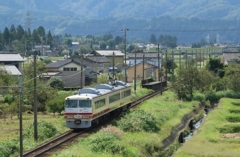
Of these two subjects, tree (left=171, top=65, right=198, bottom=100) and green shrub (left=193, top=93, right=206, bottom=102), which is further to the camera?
green shrub (left=193, top=93, right=206, bottom=102)

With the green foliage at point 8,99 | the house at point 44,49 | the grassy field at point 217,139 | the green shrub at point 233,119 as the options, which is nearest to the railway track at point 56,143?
the grassy field at point 217,139

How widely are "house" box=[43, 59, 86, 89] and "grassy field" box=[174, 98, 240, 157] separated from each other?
23781 mm

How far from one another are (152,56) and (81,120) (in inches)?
2783

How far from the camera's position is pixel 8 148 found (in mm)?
23797

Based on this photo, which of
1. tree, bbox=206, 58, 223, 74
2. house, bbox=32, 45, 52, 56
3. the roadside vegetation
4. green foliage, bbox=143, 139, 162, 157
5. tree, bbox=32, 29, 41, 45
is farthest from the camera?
tree, bbox=32, 29, 41, 45

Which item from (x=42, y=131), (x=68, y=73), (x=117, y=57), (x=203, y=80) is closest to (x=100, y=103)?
(x=42, y=131)

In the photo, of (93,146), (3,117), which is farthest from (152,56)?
(93,146)

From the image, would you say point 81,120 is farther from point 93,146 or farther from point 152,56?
point 152,56

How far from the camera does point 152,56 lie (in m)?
99.6

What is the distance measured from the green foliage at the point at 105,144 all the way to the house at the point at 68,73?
3666 centimetres

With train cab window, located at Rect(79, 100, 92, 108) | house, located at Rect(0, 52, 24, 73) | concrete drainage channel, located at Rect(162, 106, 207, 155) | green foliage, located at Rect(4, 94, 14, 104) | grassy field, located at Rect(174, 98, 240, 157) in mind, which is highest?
house, located at Rect(0, 52, 24, 73)

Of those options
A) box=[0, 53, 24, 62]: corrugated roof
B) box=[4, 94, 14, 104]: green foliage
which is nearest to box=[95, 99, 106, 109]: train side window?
box=[4, 94, 14, 104]: green foliage

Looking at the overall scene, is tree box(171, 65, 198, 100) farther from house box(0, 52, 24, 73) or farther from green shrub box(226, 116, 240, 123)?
house box(0, 52, 24, 73)

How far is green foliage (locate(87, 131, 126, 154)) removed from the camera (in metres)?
24.0
